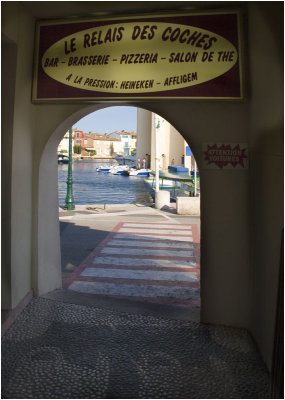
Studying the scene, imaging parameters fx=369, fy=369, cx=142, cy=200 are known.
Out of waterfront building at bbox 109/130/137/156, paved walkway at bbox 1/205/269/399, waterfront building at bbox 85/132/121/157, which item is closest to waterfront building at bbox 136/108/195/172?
paved walkway at bbox 1/205/269/399

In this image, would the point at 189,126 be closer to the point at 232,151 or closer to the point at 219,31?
the point at 232,151

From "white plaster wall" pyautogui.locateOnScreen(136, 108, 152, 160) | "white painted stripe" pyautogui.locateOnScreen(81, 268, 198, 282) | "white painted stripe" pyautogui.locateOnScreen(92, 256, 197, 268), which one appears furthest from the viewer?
"white plaster wall" pyautogui.locateOnScreen(136, 108, 152, 160)

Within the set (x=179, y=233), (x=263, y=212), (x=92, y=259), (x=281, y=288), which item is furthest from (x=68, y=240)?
(x=281, y=288)

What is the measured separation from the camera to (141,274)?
343 inches

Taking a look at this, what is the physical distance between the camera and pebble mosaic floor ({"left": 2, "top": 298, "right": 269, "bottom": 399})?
4.26 metres

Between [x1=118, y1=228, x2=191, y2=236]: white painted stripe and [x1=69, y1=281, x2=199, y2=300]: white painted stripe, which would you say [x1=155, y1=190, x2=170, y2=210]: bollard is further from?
[x1=69, y1=281, x2=199, y2=300]: white painted stripe

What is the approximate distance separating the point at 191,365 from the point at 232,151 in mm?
3126

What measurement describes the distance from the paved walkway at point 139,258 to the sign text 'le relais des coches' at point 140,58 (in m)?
3.87

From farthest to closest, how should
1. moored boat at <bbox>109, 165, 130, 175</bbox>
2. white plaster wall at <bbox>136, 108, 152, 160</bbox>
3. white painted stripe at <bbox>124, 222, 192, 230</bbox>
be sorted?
white plaster wall at <bbox>136, 108, 152, 160</bbox> → moored boat at <bbox>109, 165, 130, 175</bbox> → white painted stripe at <bbox>124, 222, 192, 230</bbox>

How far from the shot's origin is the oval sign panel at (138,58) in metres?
5.52

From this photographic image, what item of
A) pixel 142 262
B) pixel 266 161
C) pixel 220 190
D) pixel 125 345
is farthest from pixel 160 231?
pixel 266 161

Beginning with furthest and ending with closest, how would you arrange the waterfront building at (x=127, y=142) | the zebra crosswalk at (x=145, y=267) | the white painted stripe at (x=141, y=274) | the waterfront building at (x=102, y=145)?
the waterfront building at (x=127, y=142) → the waterfront building at (x=102, y=145) → the white painted stripe at (x=141, y=274) → the zebra crosswalk at (x=145, y=267)

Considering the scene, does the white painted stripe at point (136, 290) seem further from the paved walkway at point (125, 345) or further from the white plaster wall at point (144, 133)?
the white plaster wall at point (144, 133)

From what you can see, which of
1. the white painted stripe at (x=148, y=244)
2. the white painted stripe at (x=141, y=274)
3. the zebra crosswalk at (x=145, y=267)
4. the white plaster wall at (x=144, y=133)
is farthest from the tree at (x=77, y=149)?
the white painted stripe at (x=141, y=274)
